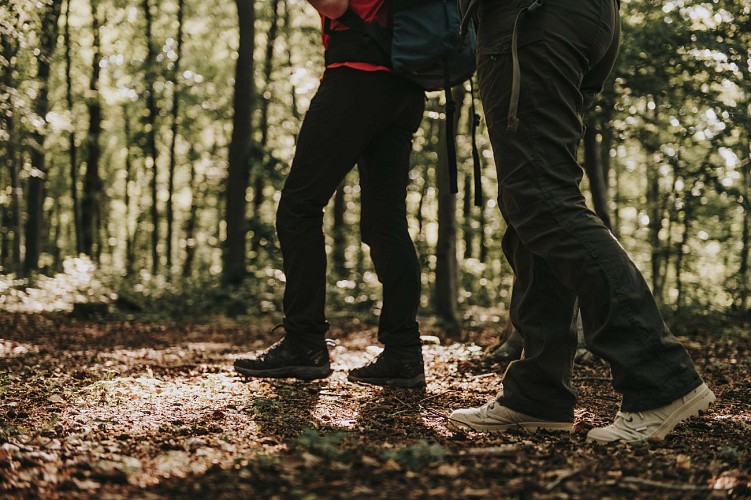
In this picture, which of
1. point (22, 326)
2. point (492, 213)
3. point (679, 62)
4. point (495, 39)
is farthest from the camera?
point (492, 213)

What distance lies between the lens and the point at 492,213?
2030cm

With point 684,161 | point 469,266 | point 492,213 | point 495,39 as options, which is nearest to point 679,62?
point 684,161

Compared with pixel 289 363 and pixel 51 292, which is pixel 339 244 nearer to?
pixel 51 292

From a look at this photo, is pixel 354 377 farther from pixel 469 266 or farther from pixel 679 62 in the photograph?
pixel 469 266

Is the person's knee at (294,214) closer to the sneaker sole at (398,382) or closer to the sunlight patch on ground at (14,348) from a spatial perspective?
the sneaker sole at (398,382)

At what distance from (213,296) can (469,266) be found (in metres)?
7.79

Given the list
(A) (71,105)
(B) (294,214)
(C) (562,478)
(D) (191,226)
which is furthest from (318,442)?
(D) (191,226)

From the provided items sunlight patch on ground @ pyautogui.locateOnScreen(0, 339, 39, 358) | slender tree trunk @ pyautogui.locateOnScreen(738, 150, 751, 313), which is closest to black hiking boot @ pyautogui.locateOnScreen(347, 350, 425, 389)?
sunlight patch on ground @ pyautogui.locateOnScreen(0, 339, 39, 358)

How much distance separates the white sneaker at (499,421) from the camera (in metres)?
2.61

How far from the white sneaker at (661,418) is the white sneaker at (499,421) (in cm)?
33

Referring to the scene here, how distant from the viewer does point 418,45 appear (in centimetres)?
320

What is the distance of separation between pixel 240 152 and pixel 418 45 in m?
9.44

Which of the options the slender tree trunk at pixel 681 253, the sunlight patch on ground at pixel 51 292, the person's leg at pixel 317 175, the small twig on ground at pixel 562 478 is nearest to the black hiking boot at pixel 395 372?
the person's leg at pixel 317 175

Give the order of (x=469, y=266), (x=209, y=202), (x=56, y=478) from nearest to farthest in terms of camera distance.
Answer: (x=56, y=478) → (x=469, y=266) → (x=209, y=202)
